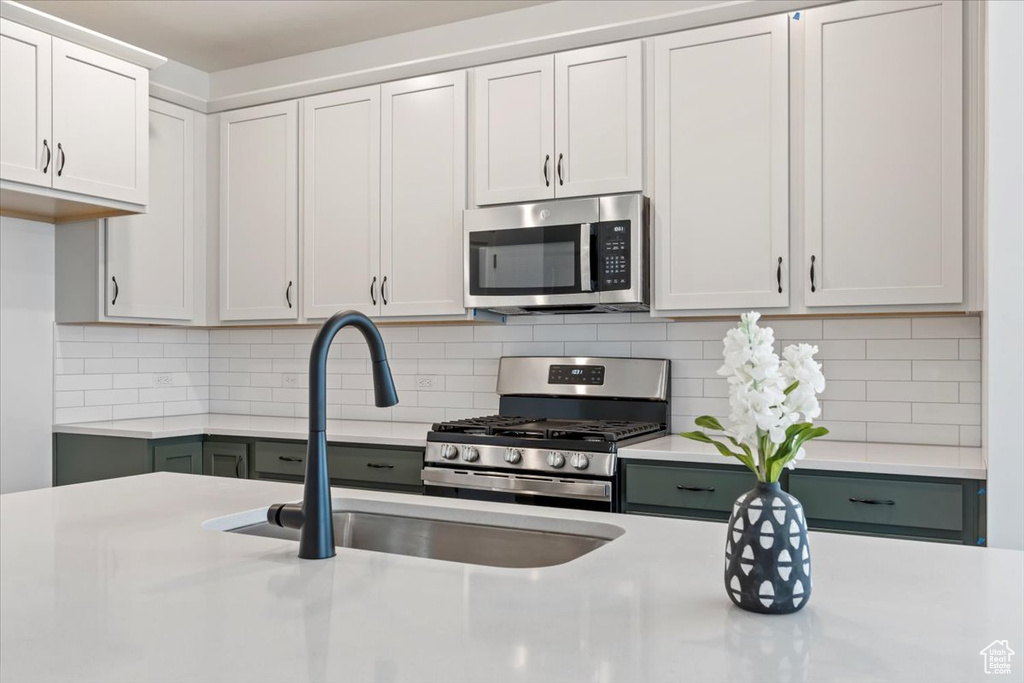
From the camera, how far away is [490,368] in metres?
3.83

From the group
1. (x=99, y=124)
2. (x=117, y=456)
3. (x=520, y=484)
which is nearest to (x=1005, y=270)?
(x=520, y=484)

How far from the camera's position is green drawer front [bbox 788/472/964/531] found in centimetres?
240

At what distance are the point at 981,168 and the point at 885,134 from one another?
1.09 ft

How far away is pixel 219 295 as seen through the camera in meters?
4.14

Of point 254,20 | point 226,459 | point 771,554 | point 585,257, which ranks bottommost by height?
point 226,459

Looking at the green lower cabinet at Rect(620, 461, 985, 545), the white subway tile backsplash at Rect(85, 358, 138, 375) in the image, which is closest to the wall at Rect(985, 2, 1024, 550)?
the green lower cabinet at Rect(620, 461, 985, 545)

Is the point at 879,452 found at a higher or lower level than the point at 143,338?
lower

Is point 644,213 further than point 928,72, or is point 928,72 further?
point 644,213

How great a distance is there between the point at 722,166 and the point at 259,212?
226cm

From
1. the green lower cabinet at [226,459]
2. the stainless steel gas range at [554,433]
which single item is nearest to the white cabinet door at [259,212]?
the green lower cabinet at [226,459]

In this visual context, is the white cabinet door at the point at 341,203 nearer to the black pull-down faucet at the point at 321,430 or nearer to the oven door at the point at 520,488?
the oven door at the point at 520,488

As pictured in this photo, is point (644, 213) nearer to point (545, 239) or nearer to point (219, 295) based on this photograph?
point (545, 239)

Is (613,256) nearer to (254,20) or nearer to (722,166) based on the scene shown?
(722,166)

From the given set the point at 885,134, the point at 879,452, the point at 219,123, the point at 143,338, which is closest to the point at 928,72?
the point at 885,134
